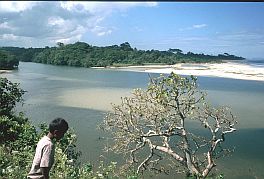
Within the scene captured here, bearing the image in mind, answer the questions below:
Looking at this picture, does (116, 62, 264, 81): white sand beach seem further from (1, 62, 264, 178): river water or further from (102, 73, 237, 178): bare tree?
(102, 73, 237, 178): bare tree

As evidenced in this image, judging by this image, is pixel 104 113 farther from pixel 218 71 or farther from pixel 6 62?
pixel 6 62

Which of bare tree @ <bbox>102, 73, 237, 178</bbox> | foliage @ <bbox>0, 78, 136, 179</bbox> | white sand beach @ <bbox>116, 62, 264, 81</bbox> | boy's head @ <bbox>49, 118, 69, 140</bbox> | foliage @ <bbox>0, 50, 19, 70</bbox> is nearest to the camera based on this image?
boy's head @ <bbox>49, 118, 69, 140</bbox>

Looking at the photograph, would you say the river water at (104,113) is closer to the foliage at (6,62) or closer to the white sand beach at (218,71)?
the white sand beach at (218,71)

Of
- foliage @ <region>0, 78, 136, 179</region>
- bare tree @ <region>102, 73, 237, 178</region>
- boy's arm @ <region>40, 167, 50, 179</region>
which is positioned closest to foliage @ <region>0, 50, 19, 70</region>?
foliage @ <region>0, 78, 136, 179</region>

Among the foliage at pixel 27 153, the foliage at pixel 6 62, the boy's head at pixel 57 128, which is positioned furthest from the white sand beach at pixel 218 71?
the boy's head at pixel 57 128

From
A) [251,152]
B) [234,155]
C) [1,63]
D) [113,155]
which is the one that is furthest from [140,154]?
[1,63]

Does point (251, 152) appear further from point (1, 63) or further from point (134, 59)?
point (134, 59)

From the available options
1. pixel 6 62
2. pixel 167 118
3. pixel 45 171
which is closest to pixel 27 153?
pixel 45 171

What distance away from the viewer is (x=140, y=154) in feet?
46.1

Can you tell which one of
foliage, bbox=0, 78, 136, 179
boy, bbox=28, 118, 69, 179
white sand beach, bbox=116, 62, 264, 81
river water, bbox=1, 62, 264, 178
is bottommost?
river water, bbox=1, 62, 264, 178

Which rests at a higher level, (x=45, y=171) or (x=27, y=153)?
(x=45, y=171)

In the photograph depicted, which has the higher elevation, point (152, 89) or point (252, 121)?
point (152, 89)

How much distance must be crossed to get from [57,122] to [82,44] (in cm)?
10236

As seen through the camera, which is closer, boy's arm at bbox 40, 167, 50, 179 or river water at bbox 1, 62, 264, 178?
boy's arm at bbox 40, 167, 50, 179
